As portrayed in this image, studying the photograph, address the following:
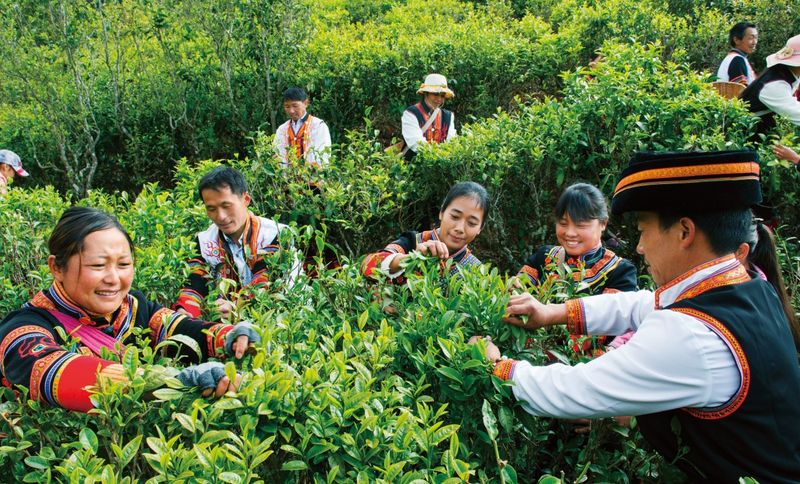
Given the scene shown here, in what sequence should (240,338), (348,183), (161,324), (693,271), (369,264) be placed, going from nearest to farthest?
(693,271) → (240,338) → (161,324) → (369,264) → (348,183)

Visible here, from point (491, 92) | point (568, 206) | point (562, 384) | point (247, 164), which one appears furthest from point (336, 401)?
point (491, 92)

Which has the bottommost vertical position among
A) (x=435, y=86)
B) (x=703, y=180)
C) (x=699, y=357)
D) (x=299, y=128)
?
(x=699, y=357)

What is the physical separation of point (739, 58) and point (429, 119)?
3517 mm

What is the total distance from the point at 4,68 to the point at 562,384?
325 inches

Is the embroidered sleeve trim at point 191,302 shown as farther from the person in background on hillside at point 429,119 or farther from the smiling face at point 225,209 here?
the person in background on hillside at point 429,119

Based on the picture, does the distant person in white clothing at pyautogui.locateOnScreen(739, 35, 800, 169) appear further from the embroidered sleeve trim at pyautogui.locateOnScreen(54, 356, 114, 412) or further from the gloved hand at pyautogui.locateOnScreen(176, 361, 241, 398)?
the embroidered sleeve trim at pyautogui.locateOnScreen(54, 356, 114, 412)

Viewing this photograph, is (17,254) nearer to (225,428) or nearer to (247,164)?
(247,164)

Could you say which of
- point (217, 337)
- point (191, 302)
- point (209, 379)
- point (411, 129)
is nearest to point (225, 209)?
point (191, 302)

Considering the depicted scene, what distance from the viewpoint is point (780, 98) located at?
16.3ft

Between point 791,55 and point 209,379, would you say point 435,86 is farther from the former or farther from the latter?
point 209,379

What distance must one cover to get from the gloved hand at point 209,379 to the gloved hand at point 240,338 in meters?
0.35

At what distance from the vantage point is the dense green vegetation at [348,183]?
1.72 m

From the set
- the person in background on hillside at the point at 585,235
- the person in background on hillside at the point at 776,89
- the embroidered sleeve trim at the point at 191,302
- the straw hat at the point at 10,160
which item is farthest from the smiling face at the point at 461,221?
the straw hat at the point at 10,160

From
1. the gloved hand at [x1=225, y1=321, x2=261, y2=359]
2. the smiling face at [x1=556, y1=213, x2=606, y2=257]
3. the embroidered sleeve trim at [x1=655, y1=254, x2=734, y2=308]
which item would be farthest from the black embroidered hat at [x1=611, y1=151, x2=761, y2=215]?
the smiling face at [x1=556, y1=213, x2=606, y2=257]
